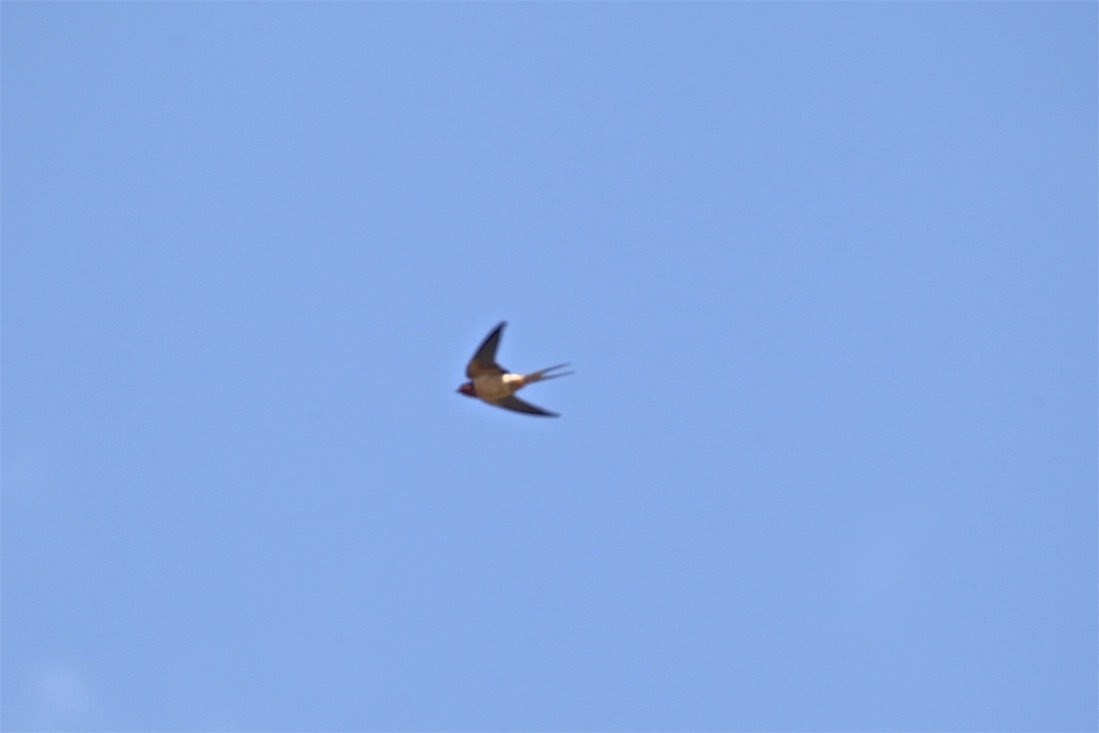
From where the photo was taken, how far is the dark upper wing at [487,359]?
104ft

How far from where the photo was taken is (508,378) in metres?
32.2

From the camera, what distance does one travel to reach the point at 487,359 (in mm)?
32062

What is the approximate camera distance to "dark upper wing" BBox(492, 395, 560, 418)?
1289 inches

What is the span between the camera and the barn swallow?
1253 inches

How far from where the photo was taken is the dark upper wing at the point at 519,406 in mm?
32750

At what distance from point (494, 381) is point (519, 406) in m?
0.88

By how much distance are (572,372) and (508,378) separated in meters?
2.27

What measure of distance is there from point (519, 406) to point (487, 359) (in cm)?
136

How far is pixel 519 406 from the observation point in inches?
1297

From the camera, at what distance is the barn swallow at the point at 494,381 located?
31828mm

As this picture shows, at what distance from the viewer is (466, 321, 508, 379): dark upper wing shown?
3180 cm

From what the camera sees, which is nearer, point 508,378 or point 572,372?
point 572,372

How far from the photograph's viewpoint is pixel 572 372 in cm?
3027
